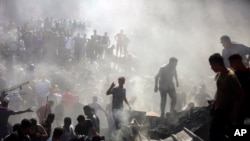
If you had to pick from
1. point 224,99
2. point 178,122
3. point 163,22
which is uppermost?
point 163,22

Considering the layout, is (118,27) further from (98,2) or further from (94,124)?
(94,124)

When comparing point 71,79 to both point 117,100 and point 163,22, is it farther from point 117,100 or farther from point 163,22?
point 163,22

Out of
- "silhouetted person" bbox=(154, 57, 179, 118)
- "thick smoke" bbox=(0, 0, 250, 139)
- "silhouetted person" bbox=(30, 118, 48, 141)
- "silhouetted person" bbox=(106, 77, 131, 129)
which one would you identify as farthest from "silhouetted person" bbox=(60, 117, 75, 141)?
"thick smoke" bbox=(0, 0, 250, 139)

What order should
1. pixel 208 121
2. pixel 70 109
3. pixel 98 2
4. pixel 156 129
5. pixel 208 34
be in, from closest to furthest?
pixel 208 121
pixel 156 129
pixel 70 109
pixel 208 34
pixel 98 2

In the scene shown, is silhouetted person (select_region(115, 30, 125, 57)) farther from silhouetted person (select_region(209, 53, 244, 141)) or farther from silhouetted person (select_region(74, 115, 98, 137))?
silhouetted person (select_region(209, 53, 244, 141))

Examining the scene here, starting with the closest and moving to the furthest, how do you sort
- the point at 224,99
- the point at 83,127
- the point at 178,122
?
the point at 224,99
the point at 83,127
the point at 178,122

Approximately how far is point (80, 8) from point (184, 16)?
855 cm

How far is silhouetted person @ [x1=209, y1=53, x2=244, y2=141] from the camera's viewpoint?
5.32 meters

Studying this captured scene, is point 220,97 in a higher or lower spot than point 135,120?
higher

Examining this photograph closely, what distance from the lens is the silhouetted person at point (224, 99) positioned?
5324mm

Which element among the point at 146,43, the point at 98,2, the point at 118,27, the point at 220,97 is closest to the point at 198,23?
the point at 146,43

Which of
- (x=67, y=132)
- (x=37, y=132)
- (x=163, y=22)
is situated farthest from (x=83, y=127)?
(x=163, y=22)

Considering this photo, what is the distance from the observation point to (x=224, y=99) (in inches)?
219

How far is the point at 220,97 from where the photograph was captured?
5.61 metres
